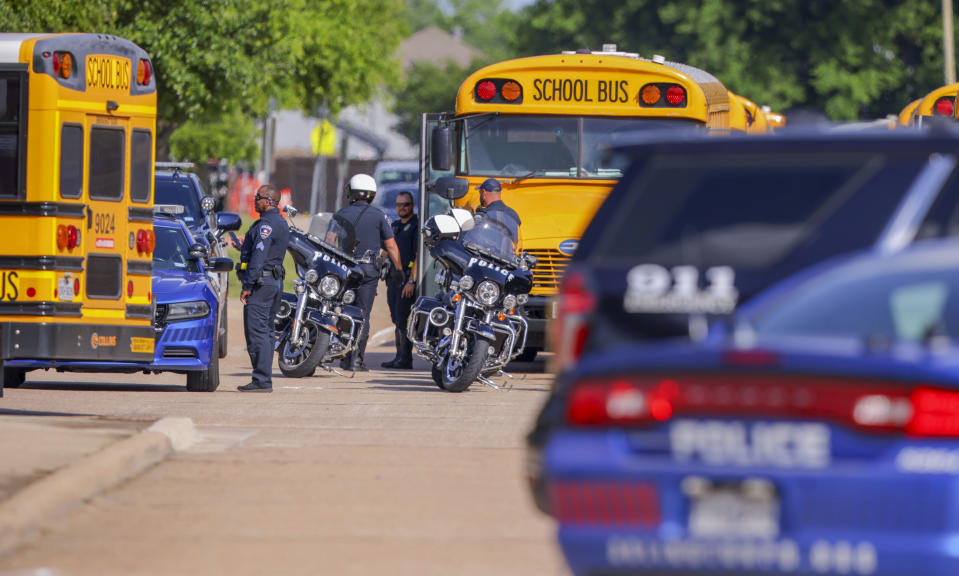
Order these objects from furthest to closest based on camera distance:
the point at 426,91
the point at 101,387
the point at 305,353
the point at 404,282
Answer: the point at 426,91 < the point at 404,282 < the point at 305,353 < the point at 101,387

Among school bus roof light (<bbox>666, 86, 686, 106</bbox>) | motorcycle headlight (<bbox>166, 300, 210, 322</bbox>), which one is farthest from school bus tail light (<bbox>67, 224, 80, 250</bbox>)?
school bus roof light (<bbox>666, 86, 686, 106</bbox>)

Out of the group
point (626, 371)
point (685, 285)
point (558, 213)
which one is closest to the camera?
point (626, 371)

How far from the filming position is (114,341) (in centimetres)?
1312

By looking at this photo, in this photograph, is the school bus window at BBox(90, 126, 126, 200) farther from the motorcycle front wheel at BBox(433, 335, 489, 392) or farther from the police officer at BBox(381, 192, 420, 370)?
the police officer at BBox(381, 192, 420, 370)

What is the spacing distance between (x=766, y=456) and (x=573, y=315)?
138cm

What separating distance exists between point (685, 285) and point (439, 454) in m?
5.52

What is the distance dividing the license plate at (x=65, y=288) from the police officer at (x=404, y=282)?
630cm

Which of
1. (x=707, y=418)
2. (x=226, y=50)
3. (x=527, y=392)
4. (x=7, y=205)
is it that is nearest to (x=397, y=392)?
(x=527, y=392)

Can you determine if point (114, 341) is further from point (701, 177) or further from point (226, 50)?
point (226, 50)

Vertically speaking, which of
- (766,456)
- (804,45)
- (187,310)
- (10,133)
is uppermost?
(804,45)

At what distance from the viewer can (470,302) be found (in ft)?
52.0

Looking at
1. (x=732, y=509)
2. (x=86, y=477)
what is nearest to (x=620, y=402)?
(x=732, y=509)

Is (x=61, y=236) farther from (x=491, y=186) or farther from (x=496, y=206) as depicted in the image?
(x=491, y=186)

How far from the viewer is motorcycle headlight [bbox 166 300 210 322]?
15.3 m
